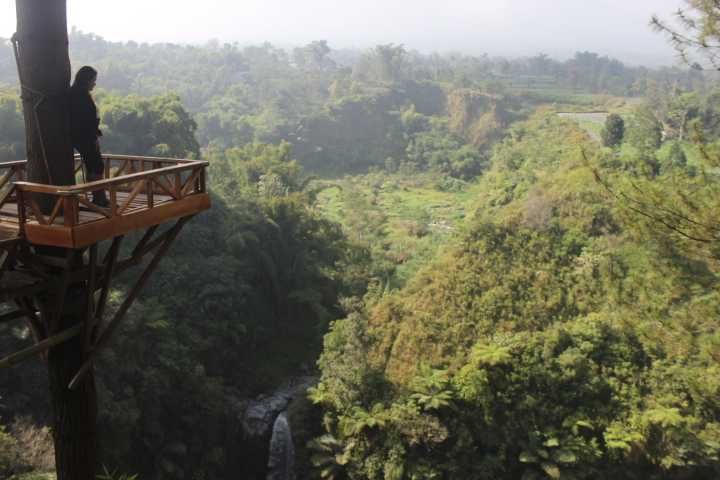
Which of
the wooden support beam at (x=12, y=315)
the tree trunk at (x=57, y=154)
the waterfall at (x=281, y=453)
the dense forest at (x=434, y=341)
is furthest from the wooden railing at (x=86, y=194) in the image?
the waterfall at (x=281, y=453)

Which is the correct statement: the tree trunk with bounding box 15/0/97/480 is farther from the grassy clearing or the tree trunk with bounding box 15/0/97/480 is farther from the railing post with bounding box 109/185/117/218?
the grassy clearing

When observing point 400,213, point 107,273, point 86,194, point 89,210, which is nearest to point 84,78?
point 86,194

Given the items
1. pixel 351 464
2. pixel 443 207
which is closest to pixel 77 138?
pixel 351 464

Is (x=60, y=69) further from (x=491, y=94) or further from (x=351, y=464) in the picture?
(x=491, y=94)

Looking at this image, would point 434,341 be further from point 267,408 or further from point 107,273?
point 107,273

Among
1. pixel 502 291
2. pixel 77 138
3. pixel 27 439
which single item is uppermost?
pixel 77 138

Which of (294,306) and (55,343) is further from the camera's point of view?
(294,306)
